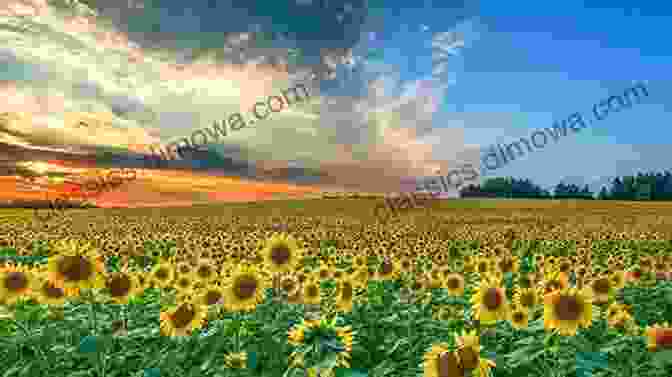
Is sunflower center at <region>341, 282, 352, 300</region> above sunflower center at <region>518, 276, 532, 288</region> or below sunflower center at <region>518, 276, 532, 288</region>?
above

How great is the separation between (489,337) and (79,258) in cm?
478

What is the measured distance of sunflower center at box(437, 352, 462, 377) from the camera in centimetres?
356

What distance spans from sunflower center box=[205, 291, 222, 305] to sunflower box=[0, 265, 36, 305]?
7.49ft

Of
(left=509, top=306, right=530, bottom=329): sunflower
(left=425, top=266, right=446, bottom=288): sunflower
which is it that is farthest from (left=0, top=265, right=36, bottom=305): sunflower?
(left=425, top=266, right=446, bottom=288): sunflower

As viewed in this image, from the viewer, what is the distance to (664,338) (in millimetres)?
4453

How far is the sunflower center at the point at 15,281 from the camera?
6.80 metres

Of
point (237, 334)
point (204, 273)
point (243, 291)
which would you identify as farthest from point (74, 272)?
point (204, 273)

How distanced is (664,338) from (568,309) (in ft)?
2.53

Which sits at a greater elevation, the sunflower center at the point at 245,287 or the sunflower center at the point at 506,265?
the sunflower center at the point at 245,287

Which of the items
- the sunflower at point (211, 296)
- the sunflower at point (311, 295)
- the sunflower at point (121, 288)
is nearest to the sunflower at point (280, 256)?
the sunflower at point (311, 295)

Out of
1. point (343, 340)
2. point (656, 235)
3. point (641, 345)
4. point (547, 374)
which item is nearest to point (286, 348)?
point (343, 340)

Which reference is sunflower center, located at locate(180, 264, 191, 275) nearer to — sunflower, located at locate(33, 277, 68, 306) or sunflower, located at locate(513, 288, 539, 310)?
sunflower, located at locate(33, 277, 68, 306)

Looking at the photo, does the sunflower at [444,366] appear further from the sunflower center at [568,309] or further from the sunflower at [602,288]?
the sunflower at [602,288]

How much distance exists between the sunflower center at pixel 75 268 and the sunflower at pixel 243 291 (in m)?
1.56
